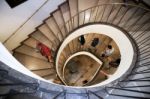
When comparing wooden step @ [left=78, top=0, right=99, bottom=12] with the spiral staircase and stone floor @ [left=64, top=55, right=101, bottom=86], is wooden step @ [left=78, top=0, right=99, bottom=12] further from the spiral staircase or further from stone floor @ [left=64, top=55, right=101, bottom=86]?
stone floor @ [left=64, top=55, right=101, bottom=86]

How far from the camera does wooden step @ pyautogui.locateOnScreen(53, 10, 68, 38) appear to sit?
7801mm

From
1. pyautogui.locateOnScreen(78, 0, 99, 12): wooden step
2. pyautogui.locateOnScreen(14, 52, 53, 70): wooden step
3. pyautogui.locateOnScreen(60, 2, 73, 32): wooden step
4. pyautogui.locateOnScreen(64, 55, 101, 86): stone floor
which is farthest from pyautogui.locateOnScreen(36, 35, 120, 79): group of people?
pyautogui.locateOnScreen(78, 0, 99, 12): wooden step

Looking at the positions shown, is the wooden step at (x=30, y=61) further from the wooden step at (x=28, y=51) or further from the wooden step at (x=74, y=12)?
the wooden step at (x=74, y=12)

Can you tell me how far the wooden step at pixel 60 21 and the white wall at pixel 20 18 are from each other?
26 centimetres

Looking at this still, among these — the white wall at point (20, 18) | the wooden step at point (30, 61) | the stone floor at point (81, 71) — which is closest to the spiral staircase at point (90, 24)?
the wooden step at point (30, 61)

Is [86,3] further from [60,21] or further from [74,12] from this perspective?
[60,21]

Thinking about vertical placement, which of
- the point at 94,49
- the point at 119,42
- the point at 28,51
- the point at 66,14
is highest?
the point at 66,14

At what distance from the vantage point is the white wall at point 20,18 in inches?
247

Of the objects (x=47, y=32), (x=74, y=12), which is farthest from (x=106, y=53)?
(x=47, y=32)

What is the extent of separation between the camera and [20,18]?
22.7 ft

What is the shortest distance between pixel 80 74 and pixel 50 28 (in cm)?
621

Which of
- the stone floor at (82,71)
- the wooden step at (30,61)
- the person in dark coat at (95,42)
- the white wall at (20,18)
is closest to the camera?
the white wall at (20,18)

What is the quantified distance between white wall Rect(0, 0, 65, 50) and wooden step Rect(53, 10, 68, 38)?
0.26 meters

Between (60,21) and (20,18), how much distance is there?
174 cm
